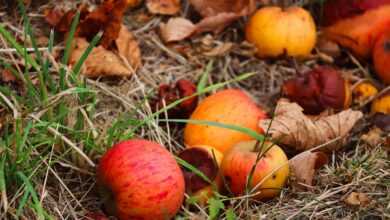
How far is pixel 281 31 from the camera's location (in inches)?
144

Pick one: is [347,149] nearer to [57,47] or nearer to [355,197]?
[355,197]

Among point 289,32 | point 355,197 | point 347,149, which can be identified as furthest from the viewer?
point 289,32

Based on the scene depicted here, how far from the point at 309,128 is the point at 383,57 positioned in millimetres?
715

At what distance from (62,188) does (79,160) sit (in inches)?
5.0

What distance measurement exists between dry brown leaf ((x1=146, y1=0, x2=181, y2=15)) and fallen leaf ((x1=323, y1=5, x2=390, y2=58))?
0.80 metres

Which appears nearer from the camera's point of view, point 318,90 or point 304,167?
point 304,167

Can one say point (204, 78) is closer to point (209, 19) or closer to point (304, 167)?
point (209, 19)

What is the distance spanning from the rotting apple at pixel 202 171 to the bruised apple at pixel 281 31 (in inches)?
37.6

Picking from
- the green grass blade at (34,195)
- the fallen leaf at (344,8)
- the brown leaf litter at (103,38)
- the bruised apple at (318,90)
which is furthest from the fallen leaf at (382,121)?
the green grass blade at (34,195)

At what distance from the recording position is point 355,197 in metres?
2.75

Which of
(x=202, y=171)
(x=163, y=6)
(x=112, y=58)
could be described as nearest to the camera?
(x=202, y=171)

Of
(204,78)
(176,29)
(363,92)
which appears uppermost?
(176,29)

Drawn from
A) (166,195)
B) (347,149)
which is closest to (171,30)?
(347,149)

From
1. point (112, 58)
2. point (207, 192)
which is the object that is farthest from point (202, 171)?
point (112, 58)
